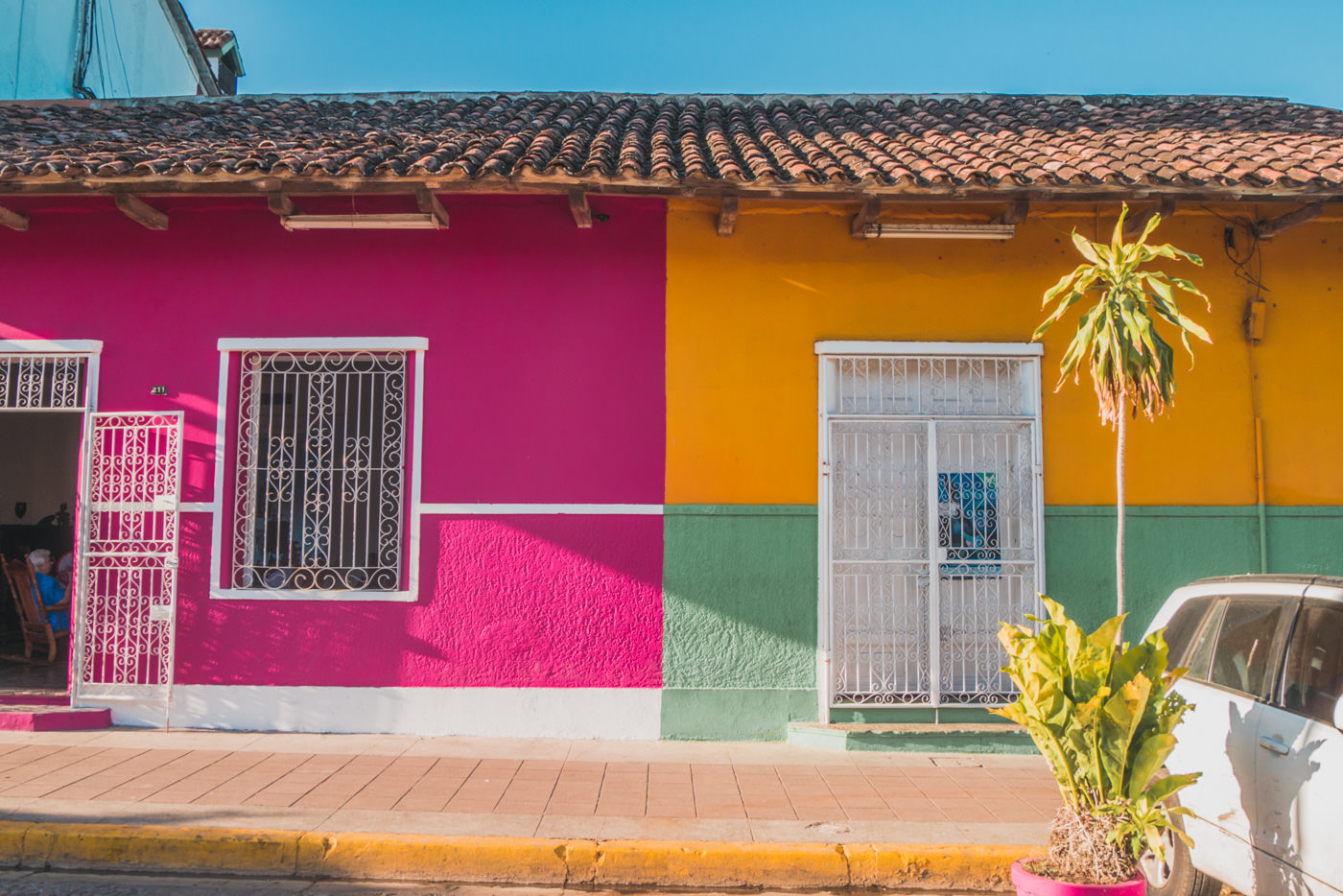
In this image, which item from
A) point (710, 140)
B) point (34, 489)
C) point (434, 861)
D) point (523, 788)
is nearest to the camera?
point (434, 861)

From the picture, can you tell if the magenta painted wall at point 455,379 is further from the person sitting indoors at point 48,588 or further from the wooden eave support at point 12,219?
the person sitting indoors at point 48,588

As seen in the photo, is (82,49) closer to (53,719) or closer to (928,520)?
(53,719)

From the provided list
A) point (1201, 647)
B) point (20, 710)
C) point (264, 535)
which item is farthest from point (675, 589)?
point (20, 710)

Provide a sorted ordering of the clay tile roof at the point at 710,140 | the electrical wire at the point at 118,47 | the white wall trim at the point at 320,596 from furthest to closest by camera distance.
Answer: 1. the electrical wire at the point at 118,47
2. the white wall trim at the point at 320,596
3. the clay tile roof at the point at 710,140

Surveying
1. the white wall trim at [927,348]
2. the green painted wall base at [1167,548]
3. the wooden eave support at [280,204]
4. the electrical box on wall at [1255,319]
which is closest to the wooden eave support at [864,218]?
the white wall trim at [927,348]

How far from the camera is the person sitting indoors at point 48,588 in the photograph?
8688mm

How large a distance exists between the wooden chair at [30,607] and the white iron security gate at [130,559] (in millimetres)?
1941

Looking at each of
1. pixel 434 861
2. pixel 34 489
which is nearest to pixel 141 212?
pixel 434 861

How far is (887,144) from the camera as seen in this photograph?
7680 mm

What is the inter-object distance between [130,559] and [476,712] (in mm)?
2846

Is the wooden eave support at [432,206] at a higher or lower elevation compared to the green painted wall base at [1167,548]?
higher

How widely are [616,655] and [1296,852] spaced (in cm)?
451

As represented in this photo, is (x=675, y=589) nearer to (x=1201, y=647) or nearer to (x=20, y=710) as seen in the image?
(x=1201, y=647)

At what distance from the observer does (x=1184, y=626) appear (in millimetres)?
4496
